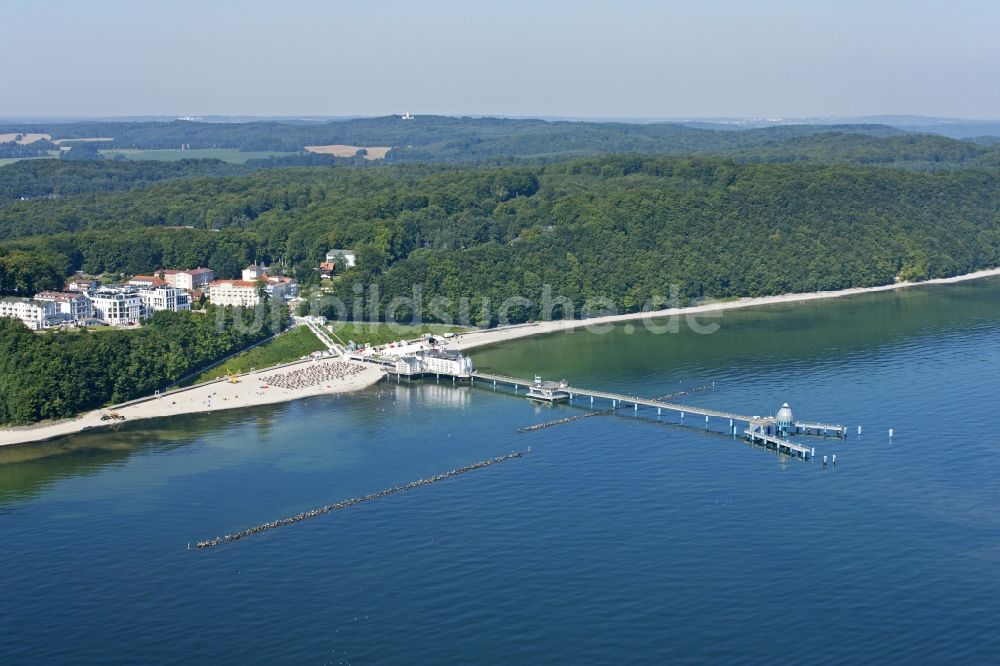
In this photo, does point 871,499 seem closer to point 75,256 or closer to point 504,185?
point 75,256

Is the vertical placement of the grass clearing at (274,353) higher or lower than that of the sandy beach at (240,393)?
higher

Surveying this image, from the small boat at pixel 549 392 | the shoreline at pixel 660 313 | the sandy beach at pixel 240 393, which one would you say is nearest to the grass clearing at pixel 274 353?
the sandy beach at pixel 240 393

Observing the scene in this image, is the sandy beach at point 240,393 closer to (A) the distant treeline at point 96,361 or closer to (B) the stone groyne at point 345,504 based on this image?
(A) the distant treeline at point 96,361

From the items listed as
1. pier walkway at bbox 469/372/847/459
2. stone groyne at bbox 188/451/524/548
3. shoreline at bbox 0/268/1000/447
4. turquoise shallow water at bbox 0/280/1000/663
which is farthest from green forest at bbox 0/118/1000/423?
pier walkway at bbox 469/372/847/459

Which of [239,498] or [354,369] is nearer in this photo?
[239,498]

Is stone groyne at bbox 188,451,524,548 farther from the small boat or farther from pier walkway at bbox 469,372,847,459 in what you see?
the small boat

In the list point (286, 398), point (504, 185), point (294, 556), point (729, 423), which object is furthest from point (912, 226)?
point (294, 556)
